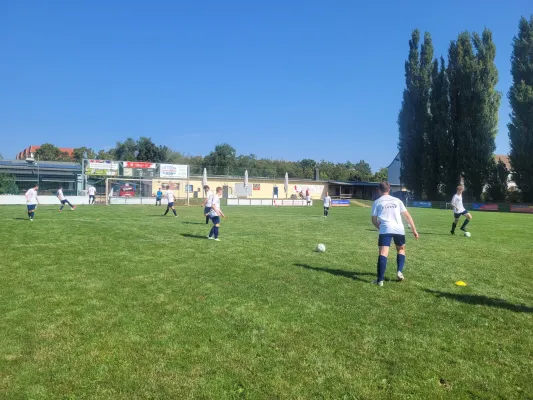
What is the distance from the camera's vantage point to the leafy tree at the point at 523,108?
41625 mm

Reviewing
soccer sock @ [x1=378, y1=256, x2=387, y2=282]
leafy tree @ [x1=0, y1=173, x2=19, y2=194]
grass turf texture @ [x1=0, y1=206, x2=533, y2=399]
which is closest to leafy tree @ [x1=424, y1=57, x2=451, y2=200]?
grass turf texture @ [x1=0, y1=206, x2=533, y2=399]

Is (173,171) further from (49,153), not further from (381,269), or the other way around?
(49,153)

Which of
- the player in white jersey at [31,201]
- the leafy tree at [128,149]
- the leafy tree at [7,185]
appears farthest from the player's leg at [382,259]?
the leafy tree at [128,149]

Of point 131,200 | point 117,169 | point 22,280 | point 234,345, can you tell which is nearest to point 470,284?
point 234,345

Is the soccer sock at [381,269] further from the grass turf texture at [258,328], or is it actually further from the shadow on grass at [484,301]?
the shadow on grass at [484,301]

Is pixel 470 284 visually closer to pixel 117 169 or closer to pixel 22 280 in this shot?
pixel 22 280

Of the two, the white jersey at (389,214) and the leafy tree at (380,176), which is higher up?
the leafy tree at (380,176)

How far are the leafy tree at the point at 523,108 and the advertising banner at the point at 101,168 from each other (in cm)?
4519

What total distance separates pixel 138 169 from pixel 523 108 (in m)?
43.2

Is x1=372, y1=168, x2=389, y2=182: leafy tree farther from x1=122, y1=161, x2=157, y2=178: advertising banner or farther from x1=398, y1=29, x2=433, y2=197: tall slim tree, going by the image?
x1=122, y1=161, x2=157, y2=178: advertising banner

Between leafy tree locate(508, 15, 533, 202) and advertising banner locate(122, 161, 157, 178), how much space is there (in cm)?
4112

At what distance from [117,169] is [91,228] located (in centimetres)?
2878

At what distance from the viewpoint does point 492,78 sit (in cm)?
4509

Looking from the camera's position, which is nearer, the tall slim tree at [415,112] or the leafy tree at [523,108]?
the leafy tree at [523,108]
